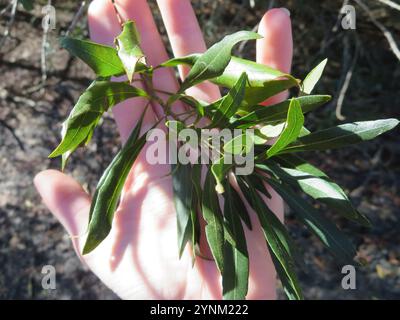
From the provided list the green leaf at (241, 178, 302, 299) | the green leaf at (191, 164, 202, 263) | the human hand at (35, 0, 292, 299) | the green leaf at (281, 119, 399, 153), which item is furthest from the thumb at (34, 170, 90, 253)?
the green leaf at (281, 119, 399, 153)

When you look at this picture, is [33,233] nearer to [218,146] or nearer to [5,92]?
[5,92]

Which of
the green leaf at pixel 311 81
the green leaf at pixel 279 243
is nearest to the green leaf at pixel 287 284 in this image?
the green leaf at pixel 279 243

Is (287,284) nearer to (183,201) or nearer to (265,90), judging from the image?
(183,201)

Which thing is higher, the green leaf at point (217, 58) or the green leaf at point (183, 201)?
the green leaf at point (217, 58)

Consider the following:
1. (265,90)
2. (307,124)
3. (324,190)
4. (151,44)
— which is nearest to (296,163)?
(324,190)

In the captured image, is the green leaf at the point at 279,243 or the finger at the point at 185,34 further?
the finger at the point at 185,34

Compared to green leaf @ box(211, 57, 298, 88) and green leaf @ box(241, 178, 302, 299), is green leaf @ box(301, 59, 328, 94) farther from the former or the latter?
green leaf @ box(241, 178, 302, 299)

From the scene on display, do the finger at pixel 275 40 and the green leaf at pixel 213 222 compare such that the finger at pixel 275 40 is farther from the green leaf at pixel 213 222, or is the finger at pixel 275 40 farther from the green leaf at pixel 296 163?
the green leaf at pixel 213 222
